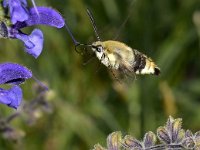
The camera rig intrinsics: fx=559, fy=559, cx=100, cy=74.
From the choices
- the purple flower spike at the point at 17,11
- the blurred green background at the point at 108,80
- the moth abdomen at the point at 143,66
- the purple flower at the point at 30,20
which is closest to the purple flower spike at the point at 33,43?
the purple flower at the point at 30,20

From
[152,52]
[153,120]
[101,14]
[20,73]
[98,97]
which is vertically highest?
[101,14]

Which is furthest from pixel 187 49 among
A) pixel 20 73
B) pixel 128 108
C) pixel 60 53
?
pixel 20 73

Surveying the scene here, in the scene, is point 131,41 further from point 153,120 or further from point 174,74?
point 153,120

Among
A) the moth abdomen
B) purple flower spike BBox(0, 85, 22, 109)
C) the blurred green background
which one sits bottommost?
purple flower spike BBox(0, 85, 22, 109)

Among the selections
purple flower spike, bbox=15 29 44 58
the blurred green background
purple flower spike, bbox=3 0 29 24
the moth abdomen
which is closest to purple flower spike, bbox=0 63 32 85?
purple flower spike, bbox=15 29 44 58

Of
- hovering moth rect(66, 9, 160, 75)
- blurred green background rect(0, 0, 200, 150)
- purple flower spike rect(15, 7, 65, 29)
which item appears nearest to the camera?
purple flower spike rect(15, 7, 65, 29)

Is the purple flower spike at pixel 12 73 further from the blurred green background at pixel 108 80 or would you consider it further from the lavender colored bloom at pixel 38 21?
the blurred green background at pixel 108 80

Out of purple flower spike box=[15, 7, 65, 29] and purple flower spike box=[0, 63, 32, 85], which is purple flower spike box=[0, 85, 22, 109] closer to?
purple flower spike box=[0, 63, 32, 85]
